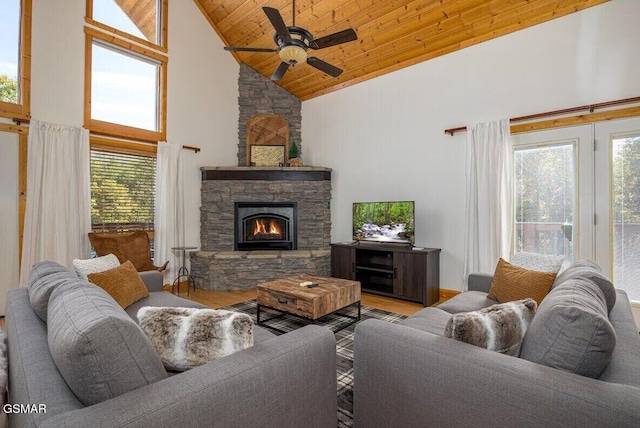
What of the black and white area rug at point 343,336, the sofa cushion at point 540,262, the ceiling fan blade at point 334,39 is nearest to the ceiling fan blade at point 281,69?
the ceiling fan blade at point 334,39

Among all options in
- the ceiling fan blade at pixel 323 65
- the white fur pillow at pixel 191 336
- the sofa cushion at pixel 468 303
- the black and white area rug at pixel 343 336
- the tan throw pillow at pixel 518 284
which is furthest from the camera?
the ceiling fan blade at pixel 323 65

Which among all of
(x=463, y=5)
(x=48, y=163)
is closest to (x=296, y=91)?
(x=463, y=5)

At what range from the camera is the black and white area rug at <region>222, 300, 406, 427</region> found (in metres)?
1.86

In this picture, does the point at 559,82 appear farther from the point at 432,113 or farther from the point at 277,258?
the point at 277,258

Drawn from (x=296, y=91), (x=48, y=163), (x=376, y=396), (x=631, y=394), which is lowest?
(x=376, y=396)

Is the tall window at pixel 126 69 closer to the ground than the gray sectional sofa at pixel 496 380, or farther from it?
farther from it

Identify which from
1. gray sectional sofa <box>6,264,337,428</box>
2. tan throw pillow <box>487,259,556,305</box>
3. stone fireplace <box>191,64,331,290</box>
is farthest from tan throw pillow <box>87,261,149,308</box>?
tan throw pillow <box>487,259,556,305</box>

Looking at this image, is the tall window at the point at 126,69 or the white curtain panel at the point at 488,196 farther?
the tall window at the point at 126,69

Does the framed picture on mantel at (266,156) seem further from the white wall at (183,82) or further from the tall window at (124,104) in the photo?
the tall window at (124,104)

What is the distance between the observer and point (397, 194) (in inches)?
183

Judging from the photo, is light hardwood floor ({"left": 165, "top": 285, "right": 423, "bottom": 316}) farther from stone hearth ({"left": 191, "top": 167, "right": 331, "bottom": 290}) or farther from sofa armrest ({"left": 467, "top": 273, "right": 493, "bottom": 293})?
sofa armrest ({"left": 467, "top": 273, "right": 493, "bottom": 293})

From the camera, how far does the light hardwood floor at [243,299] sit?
12.6 feet

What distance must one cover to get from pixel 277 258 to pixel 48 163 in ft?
9.90

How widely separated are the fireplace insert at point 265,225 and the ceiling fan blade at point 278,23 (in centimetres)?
290
